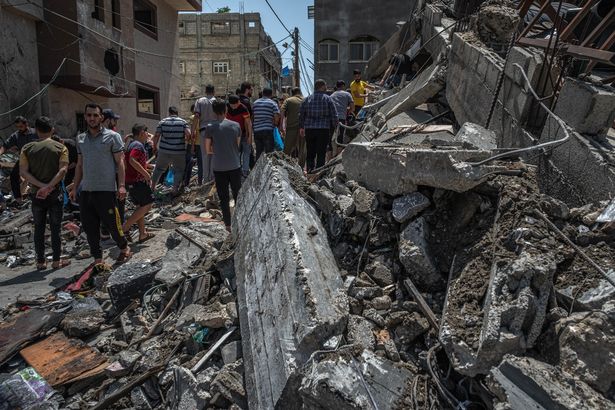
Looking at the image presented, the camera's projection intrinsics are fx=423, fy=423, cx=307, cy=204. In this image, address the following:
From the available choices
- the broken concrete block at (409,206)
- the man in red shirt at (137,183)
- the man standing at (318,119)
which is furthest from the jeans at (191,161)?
the broken concrete block at (409,206)

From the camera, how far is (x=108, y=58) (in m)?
12.0

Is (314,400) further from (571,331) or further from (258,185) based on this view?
(258,185)

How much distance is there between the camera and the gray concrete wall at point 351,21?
79.0 ft

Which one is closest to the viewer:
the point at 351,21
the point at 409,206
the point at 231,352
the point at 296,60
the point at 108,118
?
the point at 231,352

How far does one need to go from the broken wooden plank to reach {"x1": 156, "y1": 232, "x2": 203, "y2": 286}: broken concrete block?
0.87m

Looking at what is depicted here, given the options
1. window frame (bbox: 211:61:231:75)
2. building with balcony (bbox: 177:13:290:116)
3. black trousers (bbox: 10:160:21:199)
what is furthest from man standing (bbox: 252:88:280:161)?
window frame (bbox: 211:61:231:75)

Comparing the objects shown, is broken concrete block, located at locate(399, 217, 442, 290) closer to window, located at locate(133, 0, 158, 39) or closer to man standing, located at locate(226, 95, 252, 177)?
man standing, located at locate(226, 95, 252, 177)

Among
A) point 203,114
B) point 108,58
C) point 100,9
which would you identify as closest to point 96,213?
point 203,114

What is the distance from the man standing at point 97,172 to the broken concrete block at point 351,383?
3532mm

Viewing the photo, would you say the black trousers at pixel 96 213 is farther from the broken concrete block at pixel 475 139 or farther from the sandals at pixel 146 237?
the broken concrete block at pixel 475 139

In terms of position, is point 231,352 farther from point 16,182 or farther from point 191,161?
point 16,182

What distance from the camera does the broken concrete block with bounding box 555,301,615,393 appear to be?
169 cm

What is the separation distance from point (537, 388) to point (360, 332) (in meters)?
0.91

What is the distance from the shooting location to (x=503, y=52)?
5.34 meters
